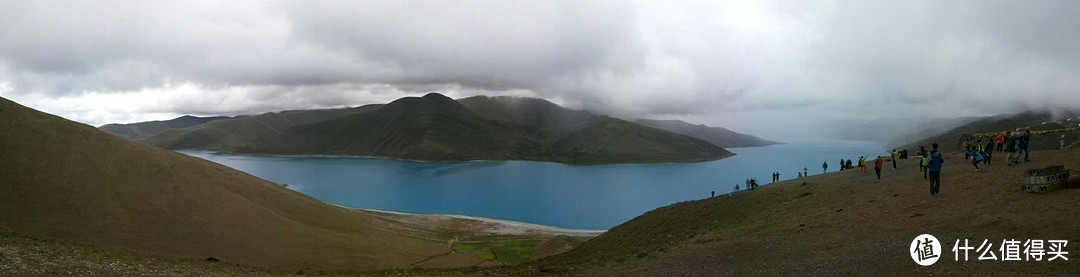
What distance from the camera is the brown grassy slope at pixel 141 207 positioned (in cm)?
3186

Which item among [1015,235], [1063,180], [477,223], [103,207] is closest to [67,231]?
[103,207]

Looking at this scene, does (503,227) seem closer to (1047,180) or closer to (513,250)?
(513,250)

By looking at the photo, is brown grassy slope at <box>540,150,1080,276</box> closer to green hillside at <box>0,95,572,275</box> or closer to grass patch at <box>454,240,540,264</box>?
green hillside at <box>0,95,572,275</box>

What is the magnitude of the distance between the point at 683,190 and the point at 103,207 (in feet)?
522

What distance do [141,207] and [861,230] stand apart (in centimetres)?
4540

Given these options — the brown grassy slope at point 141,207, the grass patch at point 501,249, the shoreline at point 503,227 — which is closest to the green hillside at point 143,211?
the brown grassy slope at point 141,207

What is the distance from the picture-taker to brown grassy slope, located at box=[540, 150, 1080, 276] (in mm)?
15539

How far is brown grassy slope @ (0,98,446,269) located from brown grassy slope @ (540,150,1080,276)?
20.8 metres

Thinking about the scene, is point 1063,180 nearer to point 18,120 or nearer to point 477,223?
point 18,120

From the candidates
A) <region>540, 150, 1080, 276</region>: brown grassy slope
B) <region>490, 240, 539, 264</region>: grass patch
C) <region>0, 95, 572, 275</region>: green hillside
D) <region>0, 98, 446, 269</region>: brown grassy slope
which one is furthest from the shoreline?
<region>540, 150, 1080, 276</region>: brown grassy slope

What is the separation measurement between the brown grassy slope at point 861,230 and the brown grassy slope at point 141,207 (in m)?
20.8

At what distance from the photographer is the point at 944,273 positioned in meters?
13.5

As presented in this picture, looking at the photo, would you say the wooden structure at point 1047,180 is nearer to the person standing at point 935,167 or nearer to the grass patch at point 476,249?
the person standing at point 935,167

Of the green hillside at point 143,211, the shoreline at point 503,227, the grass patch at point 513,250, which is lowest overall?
the shoreline at point 503,227
